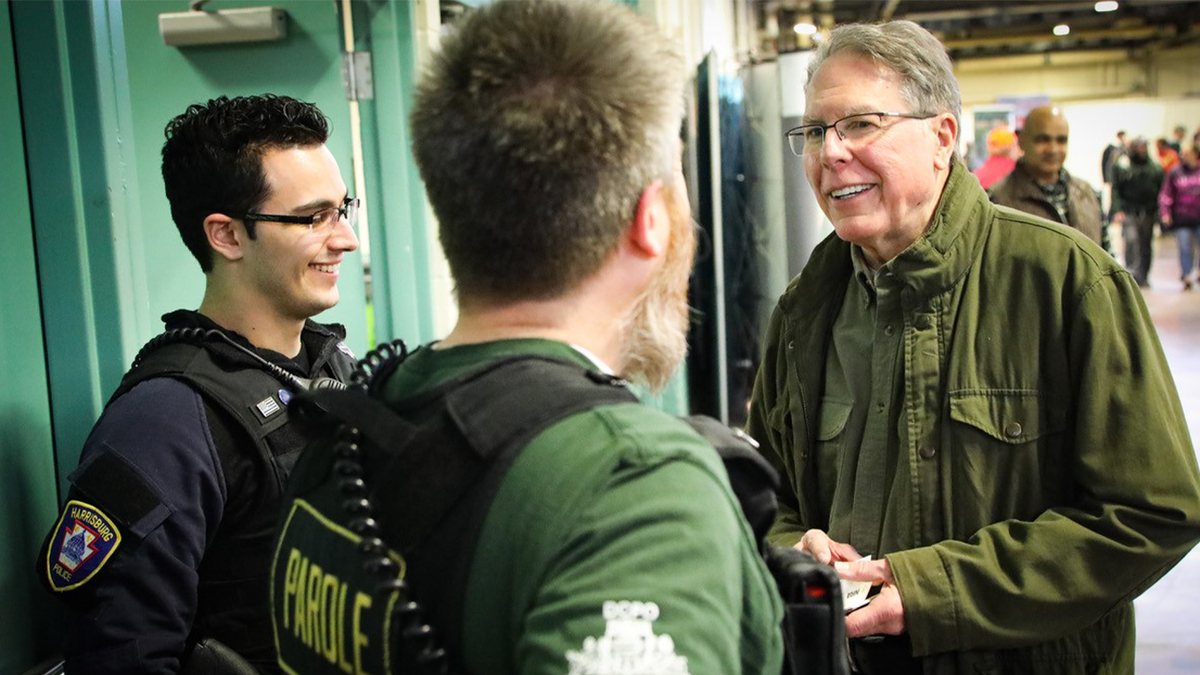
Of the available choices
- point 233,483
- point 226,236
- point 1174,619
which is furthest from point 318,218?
point 1174,619

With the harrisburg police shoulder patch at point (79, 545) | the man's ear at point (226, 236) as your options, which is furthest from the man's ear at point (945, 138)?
the harrisburg police shoulder patch at point (79, 545)

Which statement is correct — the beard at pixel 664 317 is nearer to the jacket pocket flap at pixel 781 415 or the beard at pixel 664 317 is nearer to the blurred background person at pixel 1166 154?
the jacket pocket flap at pixel 781 415

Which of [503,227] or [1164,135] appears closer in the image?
[503,227]

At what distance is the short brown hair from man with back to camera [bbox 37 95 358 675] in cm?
84

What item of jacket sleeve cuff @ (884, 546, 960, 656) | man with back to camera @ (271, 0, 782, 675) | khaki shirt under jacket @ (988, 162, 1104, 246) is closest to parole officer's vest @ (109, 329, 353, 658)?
man with back to camera @ (271, 0, 782, 675)

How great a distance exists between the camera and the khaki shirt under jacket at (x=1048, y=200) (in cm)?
494

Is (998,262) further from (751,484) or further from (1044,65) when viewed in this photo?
(1044,65)

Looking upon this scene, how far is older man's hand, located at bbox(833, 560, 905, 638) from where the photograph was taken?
153cm

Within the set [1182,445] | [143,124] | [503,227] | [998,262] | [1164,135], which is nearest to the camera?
[503,227]

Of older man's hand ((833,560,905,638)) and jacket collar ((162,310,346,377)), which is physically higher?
jacket collar ((162,310,346,377))

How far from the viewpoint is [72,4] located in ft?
6.04

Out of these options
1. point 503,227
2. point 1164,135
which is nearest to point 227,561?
point 503,227

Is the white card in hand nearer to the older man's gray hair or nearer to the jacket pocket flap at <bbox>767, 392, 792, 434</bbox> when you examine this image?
the jacket pocket flap at <bbox>767, 392, 792, 434</bbox>

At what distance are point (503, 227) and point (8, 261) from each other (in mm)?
1245
